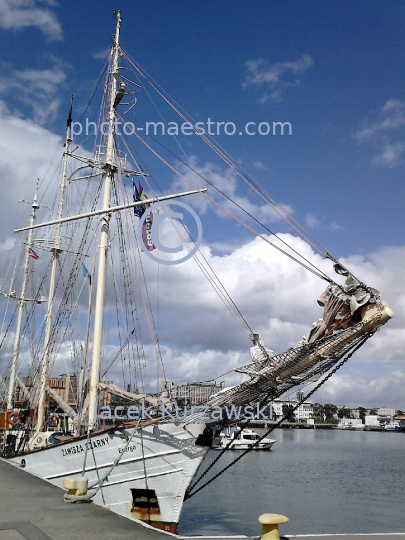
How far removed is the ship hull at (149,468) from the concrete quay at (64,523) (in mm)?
2808

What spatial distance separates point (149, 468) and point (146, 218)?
10833 millimetres

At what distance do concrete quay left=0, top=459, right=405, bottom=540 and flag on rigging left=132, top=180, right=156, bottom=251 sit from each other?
10.9 m

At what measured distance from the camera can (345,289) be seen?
1245cm

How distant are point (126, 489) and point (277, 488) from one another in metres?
22.8

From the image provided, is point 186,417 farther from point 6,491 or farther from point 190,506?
point 190,506

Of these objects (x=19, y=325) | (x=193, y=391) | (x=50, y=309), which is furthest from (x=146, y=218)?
(x=19, y=325)

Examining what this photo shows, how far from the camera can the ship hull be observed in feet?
46.4

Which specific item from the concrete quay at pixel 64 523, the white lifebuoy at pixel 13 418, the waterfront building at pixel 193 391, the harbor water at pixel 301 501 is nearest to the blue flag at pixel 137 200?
the waterfront building at pixel 193 391

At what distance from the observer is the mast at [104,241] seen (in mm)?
17906

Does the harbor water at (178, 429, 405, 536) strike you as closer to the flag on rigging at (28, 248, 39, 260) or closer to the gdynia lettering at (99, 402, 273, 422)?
the gdynia lettering at (99, 402, 273, 422)

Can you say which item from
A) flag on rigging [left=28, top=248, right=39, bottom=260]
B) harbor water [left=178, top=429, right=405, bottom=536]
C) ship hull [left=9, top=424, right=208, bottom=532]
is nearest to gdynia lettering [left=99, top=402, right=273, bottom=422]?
ship hull [left=9, top=424, right=208, bottom=532]

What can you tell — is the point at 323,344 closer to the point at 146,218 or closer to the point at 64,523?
the point at 64,523

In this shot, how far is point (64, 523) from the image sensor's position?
29.3ft

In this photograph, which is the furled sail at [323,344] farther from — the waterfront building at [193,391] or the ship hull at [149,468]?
the ship hull at [149,468]
